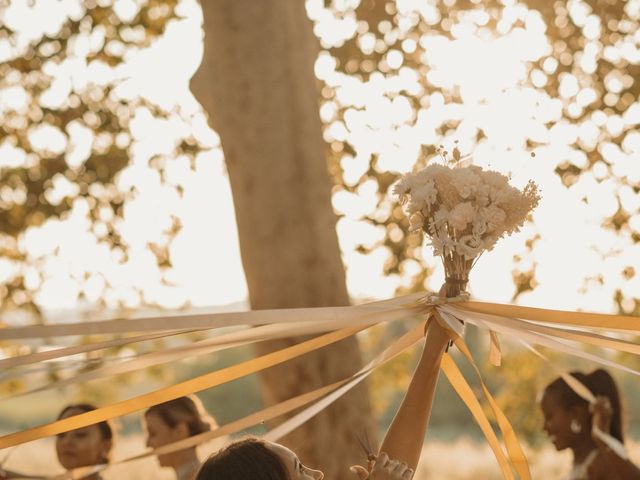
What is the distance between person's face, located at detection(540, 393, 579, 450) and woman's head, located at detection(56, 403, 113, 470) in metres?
2.20

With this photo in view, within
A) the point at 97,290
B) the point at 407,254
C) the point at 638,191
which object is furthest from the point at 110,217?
the point at 638,191

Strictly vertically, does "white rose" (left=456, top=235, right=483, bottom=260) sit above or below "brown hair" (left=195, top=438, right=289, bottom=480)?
above

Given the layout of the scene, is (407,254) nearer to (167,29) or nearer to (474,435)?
(167,29)

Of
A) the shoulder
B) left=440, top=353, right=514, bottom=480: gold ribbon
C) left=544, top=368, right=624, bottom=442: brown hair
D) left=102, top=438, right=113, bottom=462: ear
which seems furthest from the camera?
left=102, top=438, right=113, bottom=462: ear

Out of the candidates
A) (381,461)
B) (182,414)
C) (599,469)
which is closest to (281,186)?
(182,414)

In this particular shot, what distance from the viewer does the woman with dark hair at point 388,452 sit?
10.0ft

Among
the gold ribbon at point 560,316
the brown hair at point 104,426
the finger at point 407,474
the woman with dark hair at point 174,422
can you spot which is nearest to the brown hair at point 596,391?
the gold ribbon at point 560,316

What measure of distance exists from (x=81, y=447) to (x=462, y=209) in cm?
275

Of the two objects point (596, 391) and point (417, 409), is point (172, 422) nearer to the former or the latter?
point (417, 409)

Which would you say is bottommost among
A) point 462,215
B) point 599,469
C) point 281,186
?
point 599,469

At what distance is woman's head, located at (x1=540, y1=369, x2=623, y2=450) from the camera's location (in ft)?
17.2

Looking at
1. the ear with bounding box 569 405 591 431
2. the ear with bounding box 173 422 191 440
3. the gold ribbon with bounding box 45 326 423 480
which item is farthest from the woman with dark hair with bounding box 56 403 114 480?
the ear with bounding box 569 405 591 431

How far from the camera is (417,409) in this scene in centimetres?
368

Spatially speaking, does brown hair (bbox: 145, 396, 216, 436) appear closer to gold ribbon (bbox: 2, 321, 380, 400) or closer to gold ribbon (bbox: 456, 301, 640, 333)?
gold ribbon (bbox: 2, 321, 380, 400)
